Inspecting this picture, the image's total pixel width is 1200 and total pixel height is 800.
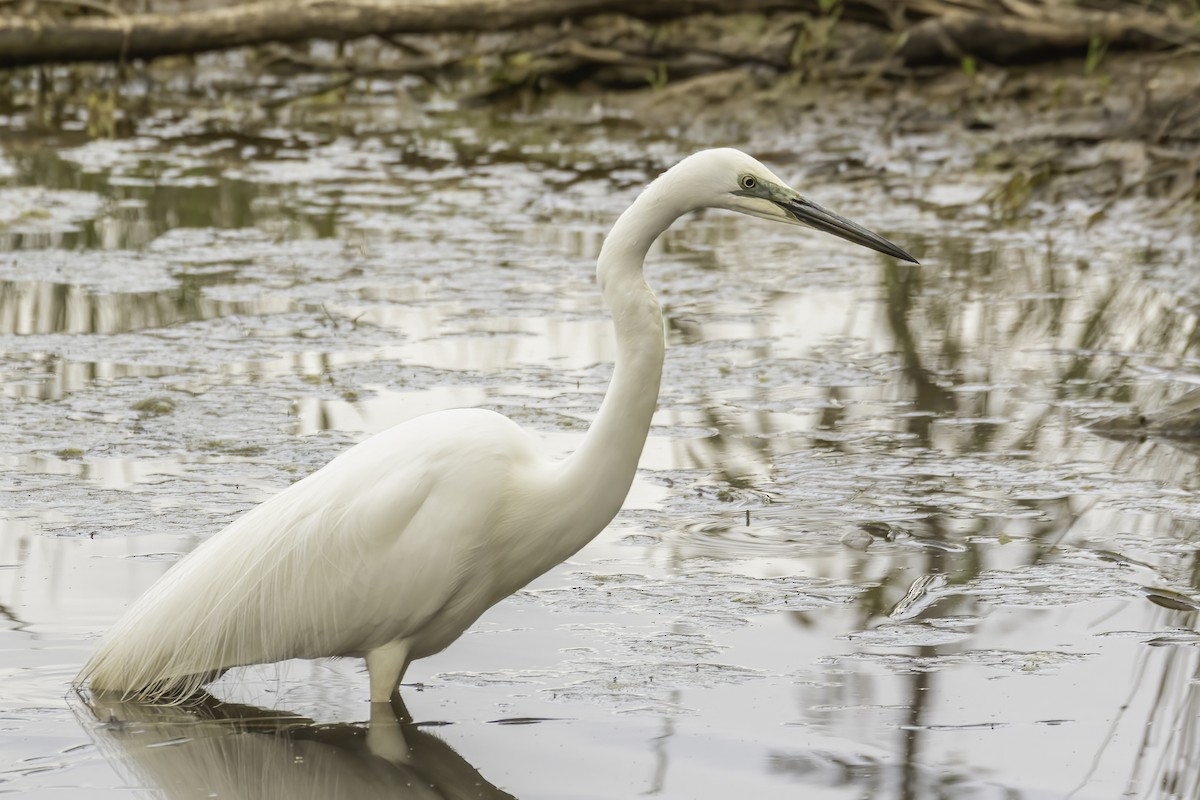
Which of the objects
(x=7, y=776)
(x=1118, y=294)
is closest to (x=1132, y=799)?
(x=7, y=776)

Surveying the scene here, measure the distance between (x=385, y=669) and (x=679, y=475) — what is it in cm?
171

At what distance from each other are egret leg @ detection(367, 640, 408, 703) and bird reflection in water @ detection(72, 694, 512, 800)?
31 millimetres

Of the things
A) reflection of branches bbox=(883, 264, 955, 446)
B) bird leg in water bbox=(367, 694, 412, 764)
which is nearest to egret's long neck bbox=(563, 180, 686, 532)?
bird leg in water bbox=(367, 694, 412, 764)

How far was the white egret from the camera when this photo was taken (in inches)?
135

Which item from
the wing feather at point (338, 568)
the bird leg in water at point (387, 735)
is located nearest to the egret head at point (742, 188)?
the wing feather at point (338, 568)

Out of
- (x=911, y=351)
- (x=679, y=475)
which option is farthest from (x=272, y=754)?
(x=911, y=351)

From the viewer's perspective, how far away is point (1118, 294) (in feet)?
23.7

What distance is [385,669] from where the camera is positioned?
139 inches

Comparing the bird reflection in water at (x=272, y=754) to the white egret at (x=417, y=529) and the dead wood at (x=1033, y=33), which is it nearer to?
the white egret at (x=417, y=529)

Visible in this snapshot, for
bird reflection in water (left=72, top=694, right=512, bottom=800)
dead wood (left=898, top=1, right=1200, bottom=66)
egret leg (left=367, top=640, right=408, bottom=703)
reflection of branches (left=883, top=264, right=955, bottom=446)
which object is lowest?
bird reflection in water (left=72, top=694, right=512, bottom=800)

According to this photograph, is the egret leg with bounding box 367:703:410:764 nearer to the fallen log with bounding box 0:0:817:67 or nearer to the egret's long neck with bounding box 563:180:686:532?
the egret's long neck with bounding box 563:180:686:532

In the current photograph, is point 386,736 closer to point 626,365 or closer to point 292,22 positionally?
point 626,365

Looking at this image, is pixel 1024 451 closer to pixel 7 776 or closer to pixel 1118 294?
pixel 1118 294

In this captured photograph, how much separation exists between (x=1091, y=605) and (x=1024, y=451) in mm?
1281
